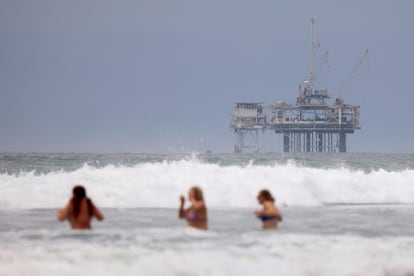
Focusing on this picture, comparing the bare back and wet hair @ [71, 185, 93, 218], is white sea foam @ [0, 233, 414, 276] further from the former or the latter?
wet hair @ [71, 185, 93, 218]

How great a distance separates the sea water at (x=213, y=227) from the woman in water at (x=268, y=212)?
12.0 inches

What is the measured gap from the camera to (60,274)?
1192 centimetres

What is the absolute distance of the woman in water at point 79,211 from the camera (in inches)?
578

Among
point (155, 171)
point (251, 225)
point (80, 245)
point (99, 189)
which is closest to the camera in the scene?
point (80, 245)

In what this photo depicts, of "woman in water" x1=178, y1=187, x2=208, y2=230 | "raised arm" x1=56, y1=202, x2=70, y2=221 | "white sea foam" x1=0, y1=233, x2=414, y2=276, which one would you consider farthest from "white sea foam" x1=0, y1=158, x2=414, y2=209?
"white sea foam" x1=0, y1=233, x2=414, y2=276

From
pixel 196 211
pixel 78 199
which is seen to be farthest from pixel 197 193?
pixel 78 199

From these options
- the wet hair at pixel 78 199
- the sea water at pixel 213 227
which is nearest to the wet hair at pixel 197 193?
the sea water at pixel 213 227

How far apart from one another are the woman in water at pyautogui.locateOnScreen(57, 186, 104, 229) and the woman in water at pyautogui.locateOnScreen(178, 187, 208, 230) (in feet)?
5.80

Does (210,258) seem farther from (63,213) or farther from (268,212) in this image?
(63,213)

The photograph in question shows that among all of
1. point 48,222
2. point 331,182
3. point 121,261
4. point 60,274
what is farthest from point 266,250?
point 331,182

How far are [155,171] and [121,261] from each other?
1948 cm

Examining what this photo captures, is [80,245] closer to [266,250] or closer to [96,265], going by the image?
[96,265]

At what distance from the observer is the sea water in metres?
12.7

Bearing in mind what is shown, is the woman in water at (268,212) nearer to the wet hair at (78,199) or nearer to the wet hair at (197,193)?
the wet hair at (197,193)
